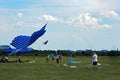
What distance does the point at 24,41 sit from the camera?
79.5m

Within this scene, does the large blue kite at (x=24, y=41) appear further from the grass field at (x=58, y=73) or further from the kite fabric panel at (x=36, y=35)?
the grass field at (x=58, y=73)

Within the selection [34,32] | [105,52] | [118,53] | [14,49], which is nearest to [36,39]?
[34,32]

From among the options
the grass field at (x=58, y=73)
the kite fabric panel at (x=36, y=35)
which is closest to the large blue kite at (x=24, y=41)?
the kite fabric panel at (x=36, y=35)

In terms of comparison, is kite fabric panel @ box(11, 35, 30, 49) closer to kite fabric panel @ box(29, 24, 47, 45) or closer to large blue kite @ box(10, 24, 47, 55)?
large blue kite @ box(10, 24, 47, 55)

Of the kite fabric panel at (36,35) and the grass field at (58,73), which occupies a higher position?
the kite fabric panel at (36,35)

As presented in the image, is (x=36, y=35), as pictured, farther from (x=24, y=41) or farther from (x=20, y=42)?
(x=20, y=42)

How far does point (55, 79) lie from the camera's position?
83.8 ft

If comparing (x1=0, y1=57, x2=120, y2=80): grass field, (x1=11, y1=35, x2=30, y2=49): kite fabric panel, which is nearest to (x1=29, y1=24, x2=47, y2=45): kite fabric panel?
(x1=11, y1=35, x2=30, y2=49): kite fabric panel

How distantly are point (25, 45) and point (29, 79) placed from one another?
177 feet

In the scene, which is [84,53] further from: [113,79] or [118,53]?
[113,79]

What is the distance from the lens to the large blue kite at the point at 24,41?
75062 mm

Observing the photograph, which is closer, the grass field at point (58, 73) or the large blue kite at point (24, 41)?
the grass field at point (58, 73)

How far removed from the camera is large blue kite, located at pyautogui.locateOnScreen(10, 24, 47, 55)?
246 feet

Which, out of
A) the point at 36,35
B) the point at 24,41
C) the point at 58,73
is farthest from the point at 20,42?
the point at 58,73
